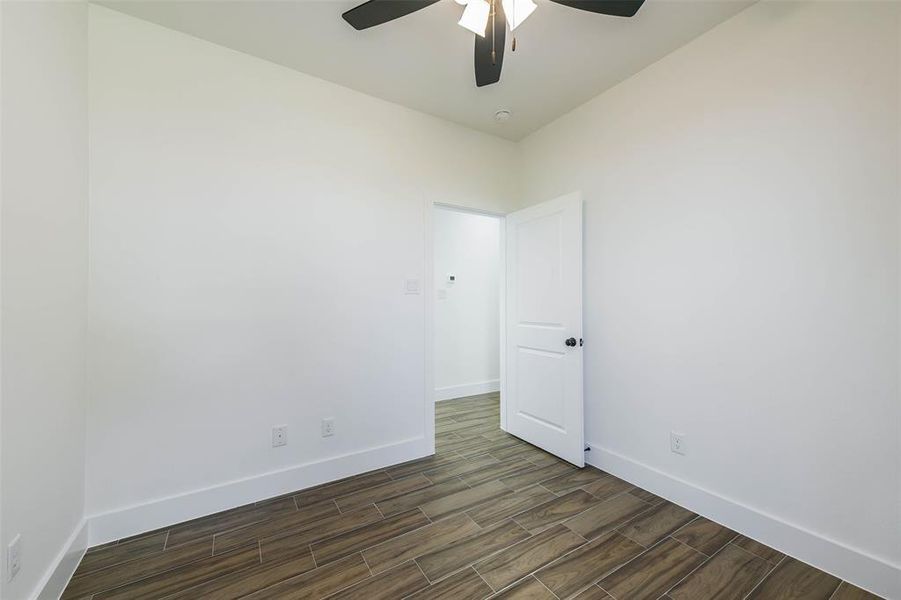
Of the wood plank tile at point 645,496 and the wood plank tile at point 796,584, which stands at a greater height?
the wood plank tile at point 796,584

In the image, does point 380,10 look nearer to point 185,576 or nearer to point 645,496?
point 185,576

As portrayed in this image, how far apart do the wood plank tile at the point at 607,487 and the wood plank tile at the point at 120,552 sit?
7.80 ft

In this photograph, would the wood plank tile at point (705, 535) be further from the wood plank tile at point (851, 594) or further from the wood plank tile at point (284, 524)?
the wood plank tile at point (284, 524)

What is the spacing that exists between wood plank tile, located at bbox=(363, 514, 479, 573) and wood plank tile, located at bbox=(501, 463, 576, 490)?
19.4 inches

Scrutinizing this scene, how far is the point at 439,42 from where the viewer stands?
2.03 m

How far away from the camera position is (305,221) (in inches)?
91.2

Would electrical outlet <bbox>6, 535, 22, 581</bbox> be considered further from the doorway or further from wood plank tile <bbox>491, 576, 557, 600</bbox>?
the doorway

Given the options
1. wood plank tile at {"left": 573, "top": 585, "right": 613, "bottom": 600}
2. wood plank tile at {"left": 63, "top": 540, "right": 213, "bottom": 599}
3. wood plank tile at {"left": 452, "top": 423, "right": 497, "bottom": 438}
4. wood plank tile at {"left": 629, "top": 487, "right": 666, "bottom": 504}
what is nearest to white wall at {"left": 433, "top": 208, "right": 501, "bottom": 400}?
wood plank tile at {"left": 452, "top": 423, "right": 497, "bottom": 438}

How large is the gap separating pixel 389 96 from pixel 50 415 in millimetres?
2565

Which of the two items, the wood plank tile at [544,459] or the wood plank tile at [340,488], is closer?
the wood plank tile at [340,488]

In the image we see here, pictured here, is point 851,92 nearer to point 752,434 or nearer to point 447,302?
point 752,434

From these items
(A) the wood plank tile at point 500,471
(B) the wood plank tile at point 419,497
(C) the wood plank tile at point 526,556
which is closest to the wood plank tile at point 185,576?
(B) the wood plank tile at point 419,497

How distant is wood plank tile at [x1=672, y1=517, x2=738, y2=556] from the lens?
5.64 feet

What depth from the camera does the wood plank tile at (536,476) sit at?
2324 mm
